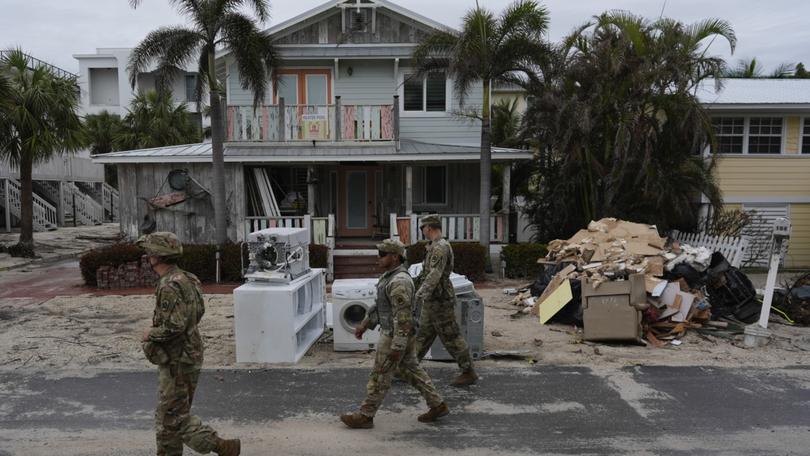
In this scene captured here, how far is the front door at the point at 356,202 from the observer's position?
54.7 ft

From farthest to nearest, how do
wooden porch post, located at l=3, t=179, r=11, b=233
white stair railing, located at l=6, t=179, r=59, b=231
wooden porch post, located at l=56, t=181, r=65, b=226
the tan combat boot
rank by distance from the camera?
1. wooden porch post, located at l=56, t=181, r=65, b=226
2. white stair railing, located at l=6, t=179, r=59, b=231
3. wooden porch post, located at l=3, t=179, r=11, b=233
4. the tan combat boot

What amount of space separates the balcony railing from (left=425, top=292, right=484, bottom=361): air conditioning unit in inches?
336

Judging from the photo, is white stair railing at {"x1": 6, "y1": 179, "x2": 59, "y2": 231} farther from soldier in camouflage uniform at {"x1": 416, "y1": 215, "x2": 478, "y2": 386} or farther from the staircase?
soldier in camouflage uniform at {"x1": 416, "y1": 215, "x2": 478, "y2": 386}

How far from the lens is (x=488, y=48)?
501 inches

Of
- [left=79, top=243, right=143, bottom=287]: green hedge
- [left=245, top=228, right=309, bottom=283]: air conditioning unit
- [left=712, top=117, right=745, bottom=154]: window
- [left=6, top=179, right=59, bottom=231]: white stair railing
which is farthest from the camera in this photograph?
[left=6, top=179, right=59, bottom=231]: white stair railing

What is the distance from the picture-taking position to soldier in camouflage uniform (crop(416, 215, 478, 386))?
5703 millimetres

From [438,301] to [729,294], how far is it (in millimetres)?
5867

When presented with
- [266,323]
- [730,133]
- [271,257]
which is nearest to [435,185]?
[730,133]

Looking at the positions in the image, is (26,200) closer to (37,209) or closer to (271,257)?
(37,209)

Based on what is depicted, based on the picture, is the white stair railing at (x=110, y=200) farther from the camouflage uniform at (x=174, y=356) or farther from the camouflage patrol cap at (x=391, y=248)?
the camouflage uniform at (x=174, y=356)

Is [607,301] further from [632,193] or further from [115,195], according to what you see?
[115,195]

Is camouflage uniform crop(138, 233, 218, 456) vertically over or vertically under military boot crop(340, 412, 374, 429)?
over

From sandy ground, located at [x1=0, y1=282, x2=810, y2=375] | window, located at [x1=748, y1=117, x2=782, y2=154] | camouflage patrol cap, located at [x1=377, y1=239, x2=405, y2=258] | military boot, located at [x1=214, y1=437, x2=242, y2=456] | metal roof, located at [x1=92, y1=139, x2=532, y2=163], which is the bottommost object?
sandy ground, located at [x1=0, y1=282, x2=810, y2=375]

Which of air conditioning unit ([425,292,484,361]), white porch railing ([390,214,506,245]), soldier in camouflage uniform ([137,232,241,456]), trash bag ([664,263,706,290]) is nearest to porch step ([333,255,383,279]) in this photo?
white porch railing ([390,214,506,245])
